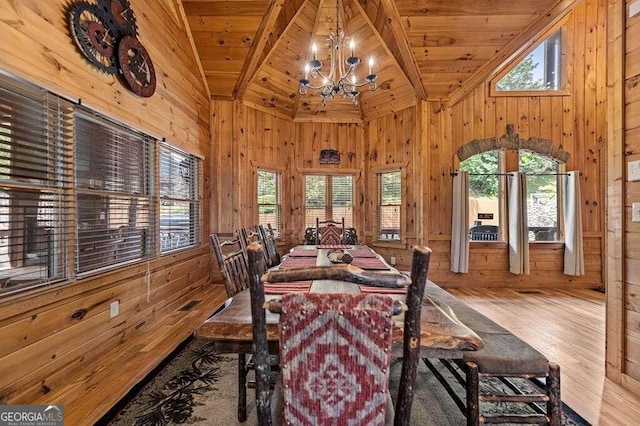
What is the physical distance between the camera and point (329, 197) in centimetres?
547

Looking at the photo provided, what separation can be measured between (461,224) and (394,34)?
9.53 ft

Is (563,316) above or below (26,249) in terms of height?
below

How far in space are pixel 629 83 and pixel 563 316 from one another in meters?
2.61

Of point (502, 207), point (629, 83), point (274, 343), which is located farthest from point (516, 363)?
point (502, 207)

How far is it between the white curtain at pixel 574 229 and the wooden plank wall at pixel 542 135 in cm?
15

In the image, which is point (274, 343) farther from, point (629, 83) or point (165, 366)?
point (629, 83)

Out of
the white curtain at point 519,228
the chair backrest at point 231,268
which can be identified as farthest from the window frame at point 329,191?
the chair backrest at point 231,268

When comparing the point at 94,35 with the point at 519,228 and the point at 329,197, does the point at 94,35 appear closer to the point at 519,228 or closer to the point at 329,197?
the point at 329,197

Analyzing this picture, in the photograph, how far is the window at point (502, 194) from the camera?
15.4ft

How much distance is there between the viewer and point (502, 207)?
473cm

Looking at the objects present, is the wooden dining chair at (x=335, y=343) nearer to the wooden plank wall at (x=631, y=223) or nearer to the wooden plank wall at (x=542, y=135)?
the wooden plank wall at (x=631, y=223)

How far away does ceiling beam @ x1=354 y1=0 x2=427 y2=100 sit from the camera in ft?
11.7

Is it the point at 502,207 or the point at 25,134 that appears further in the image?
the point at 502,207

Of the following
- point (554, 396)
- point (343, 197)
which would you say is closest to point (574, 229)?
point (343, 197)
